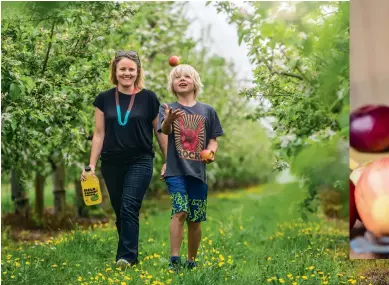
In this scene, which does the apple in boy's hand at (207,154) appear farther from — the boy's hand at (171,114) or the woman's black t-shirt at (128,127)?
the woman's black t-shirt at (128,127)

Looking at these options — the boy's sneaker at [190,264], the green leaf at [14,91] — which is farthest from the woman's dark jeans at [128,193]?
the green leaf at [14,91]

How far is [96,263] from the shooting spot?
498 centimetres

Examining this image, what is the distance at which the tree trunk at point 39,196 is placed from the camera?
27.7 ft

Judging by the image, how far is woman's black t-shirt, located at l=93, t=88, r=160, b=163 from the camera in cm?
466

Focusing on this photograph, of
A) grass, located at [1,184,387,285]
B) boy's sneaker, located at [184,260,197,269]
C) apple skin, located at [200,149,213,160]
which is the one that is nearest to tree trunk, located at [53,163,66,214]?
grass, located at [1,184,387,285]

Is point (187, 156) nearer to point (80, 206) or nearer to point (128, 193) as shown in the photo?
point (128, 193)

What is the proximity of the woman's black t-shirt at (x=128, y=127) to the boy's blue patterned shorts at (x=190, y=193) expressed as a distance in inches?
12.9

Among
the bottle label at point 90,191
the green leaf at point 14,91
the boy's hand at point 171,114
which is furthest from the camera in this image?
the bottle label at point 90,191

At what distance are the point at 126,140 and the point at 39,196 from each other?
14.2 feet

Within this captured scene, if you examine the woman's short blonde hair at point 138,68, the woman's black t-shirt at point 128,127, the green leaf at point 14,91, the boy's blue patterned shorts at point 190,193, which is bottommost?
the boy's blue patterned shorts at point 190,193

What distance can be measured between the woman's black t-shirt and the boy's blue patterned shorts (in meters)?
0.33

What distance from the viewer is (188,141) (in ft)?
14.9

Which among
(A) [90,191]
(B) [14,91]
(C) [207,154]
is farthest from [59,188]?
(C) [207,154]

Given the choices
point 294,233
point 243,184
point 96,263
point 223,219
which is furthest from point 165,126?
point 243,184
